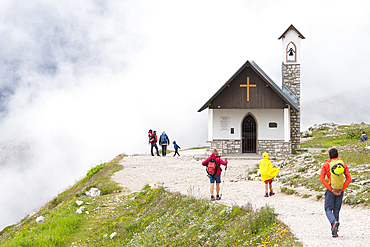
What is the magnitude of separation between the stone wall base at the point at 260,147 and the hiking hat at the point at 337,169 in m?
16.7

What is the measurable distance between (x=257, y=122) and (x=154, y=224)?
49.6ft

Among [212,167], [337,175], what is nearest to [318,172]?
[212,167]

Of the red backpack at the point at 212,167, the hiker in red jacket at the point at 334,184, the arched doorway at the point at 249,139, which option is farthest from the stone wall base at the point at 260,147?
the hiker in red jacket at the point at 334,184

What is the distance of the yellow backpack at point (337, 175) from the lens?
621 centimetres

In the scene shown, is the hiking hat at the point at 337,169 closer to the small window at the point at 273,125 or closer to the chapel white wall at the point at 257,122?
the chapel white wall at the point at 257,122

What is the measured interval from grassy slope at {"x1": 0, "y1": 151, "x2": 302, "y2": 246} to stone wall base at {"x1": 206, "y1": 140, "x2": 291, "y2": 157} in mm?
10304

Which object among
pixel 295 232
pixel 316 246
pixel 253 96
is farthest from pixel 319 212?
pixel 253 96

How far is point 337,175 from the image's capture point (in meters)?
6.25

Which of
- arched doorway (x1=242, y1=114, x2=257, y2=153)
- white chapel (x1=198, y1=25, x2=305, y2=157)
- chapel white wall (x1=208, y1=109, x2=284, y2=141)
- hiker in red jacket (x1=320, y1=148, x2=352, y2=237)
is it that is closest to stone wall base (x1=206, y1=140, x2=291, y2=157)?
white chapel (x1=198, y1=25, x2=305, y2=157)

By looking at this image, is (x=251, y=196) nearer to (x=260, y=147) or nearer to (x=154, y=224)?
(x=154, y=224)

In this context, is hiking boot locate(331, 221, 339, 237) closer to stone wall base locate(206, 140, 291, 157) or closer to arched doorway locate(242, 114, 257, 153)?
stone wall base locate(206, 140, 291, 157)

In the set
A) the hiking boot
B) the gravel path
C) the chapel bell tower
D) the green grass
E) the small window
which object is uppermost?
the chapel bell tower

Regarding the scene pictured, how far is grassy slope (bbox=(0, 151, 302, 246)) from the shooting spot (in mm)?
6957

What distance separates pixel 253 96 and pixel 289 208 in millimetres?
14521
